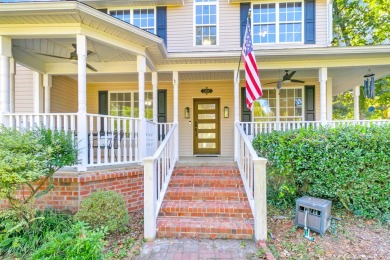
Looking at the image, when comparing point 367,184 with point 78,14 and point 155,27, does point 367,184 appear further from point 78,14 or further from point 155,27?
point 155,27

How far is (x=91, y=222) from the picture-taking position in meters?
3.56

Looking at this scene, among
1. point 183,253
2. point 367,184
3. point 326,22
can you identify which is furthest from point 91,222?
point 326,22

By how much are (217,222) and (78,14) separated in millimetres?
4245

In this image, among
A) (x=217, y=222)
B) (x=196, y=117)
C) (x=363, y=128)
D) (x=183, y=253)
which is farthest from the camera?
(x=196, y=117)

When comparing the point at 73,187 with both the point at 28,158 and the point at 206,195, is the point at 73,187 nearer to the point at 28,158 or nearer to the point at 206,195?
the point at 28,158

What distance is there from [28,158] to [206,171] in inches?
131

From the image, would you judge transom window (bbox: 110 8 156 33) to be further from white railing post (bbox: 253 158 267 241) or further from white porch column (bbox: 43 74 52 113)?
white railing post (bbox: 253 158 267 241)

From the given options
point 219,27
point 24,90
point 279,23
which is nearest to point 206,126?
point 219,27

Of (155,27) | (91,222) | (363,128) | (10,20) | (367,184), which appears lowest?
(91,222)

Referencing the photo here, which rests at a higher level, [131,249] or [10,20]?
[10,20]

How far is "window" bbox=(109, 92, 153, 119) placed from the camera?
8.57m

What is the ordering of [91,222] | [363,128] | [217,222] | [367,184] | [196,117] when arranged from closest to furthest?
1. [91,222]
2. [217,222]
3. [367,184]
4. [363,128]
5. [196,117]

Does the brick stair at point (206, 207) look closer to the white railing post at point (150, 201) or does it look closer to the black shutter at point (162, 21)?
the white railing post at point (150, 201)

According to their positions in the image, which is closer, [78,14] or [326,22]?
[78,14]
